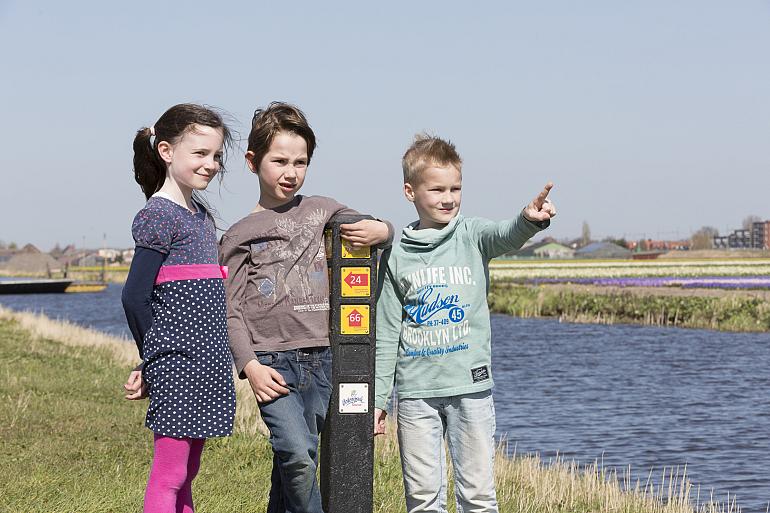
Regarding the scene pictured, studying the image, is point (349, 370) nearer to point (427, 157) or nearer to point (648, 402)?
point (427, 157)

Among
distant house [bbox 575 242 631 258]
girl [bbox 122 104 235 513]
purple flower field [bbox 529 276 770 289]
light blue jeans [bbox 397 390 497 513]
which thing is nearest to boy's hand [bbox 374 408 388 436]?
light blue jeans [bbox 397 390 497 513]

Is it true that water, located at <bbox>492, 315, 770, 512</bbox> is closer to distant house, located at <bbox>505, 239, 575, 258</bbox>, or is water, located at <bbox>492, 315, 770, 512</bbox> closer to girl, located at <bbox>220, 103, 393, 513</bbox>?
girl, located at <bbox>220, 103, 393, 513</bbox>

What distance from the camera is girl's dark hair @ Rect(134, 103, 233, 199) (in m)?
4.15

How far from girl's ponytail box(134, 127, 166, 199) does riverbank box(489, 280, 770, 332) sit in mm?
29617

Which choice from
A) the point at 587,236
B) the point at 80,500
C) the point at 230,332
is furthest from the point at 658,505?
the point at 587,236

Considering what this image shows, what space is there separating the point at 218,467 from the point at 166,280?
3.48 metres

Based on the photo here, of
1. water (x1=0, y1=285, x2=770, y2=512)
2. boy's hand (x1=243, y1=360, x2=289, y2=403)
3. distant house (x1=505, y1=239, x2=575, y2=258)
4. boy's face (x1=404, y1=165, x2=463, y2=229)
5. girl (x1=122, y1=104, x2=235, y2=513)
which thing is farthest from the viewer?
distant house (x1=505, y1=239, x2=575, y2=258)

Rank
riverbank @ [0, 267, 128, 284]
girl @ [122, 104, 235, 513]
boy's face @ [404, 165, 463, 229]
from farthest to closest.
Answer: riverbank @ [0, 267, 128, 284]
boy's face @ [404, 165, 463, 229]
girl @ [122, 104, 235, 513]

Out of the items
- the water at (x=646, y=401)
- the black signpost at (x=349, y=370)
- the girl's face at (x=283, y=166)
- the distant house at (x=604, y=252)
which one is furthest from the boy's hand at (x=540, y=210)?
the distant house at (x=604, y=252)

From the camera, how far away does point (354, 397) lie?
14.3 ft

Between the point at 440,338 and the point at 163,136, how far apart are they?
141cm

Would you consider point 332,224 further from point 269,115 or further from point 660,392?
point 660,392

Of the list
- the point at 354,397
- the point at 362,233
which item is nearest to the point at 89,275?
the point at 354,397

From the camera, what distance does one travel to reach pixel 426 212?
453cm
